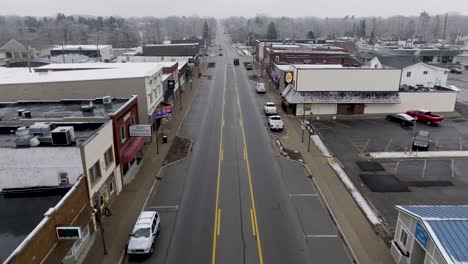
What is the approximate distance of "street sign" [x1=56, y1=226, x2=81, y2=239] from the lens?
18172mm

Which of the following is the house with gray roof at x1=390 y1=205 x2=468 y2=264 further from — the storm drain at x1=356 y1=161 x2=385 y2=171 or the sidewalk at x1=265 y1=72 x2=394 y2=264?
the storm drain at x1=356 y1=161 x2=385 y2=171

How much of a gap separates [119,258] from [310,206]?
48.0 feet

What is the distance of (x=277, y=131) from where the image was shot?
4609 cm

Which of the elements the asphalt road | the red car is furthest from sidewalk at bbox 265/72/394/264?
the red car

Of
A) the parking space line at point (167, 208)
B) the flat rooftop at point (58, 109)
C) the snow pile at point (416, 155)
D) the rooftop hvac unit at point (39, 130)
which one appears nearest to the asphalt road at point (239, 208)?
the parking space line at point (167, 208)

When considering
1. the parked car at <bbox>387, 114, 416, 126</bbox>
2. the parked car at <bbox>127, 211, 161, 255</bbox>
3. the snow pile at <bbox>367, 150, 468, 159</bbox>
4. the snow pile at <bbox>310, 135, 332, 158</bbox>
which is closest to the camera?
the parked car at <bbox>127, 211, 161, 255</bbox>

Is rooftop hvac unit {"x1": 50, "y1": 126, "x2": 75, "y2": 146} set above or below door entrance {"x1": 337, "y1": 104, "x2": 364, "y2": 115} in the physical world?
above

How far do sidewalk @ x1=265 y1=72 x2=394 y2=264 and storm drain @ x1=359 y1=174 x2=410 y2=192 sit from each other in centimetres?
262

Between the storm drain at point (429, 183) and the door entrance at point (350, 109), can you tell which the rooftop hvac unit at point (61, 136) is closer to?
the storm drain at point (429, 183)

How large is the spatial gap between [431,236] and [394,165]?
19.7m

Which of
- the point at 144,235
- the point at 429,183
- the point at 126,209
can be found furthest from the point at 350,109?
the point at 144,235

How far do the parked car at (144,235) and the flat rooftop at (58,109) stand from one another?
9.96 m

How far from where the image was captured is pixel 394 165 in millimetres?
35438

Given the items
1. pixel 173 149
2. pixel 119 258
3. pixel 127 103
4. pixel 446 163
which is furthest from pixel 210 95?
pixel 119 258
